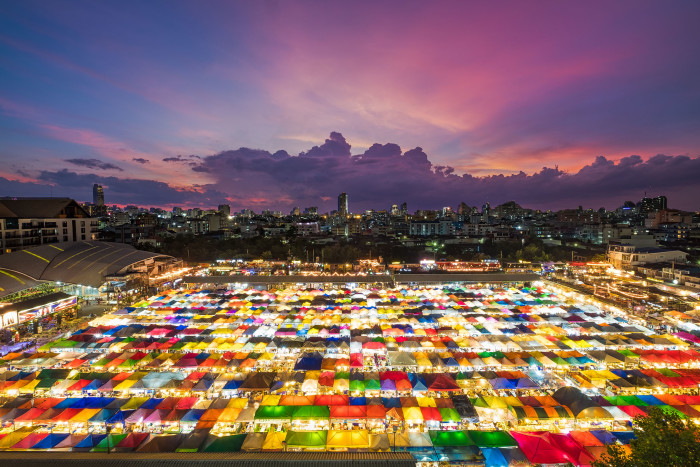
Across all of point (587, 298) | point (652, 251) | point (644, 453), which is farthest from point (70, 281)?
point (652, 251)

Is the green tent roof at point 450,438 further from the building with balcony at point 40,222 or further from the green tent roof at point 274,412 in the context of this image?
the building with balcony at point 40,222

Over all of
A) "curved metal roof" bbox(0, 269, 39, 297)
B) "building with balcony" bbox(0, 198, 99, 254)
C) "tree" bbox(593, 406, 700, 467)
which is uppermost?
"building with balcony" bbox(0, 198, 99, 254)

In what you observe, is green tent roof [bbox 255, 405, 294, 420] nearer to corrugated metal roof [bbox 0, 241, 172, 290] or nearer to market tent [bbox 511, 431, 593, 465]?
market tent [bbox 511, 431, 593, 465]

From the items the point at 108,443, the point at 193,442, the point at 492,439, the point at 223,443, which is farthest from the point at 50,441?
the point at 492,439

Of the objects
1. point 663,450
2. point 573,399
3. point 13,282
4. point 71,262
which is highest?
point 71,262

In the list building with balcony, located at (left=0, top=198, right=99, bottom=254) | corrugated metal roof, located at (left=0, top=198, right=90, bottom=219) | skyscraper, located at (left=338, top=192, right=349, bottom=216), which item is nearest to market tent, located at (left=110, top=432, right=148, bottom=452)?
building with balcony, located at (left=0, top=198, right=99, bottom=254)

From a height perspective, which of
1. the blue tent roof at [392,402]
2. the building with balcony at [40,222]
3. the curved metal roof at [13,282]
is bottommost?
the blue tent roof at [392,402]

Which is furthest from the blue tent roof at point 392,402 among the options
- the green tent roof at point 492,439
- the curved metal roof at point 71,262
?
the curved metal roof at point 71,262

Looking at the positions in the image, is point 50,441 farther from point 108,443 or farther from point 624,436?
point 624,436

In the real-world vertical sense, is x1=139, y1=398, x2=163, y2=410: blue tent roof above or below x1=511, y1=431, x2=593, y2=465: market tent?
above

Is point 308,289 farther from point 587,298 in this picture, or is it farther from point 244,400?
point 587,298
